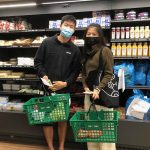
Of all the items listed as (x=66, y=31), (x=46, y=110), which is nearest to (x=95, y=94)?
(x=46, y=110)

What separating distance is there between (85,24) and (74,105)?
Result: 1343 millimetres

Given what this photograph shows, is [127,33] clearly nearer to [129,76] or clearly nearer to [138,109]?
[129,76]

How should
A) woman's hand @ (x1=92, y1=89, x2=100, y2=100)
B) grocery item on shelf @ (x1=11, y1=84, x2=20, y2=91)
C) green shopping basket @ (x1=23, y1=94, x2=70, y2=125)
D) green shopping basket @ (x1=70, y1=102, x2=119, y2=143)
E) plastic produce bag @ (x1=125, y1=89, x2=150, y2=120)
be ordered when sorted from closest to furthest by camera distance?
1. green shopping basket @ (x1=70, y1=102, x2=119, y2=143)
2. woman's hand @ (x1=92, y1=89, x2=100, y2=100)
3. green shopping basket @ (x1=23, y1=94, x2=70, y2=125)
4. plastic produce bag @ (x1=125, y1=89, x2=150, y2=120)
5. grocery item on shelf @ (x1=11, y1=84, x2=20, y2=91)

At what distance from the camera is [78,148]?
373 cm

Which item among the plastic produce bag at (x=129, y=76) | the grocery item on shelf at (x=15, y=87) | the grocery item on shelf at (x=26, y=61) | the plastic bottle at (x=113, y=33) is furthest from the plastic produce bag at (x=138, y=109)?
the grocery item on shelf at (x=15, y=87)

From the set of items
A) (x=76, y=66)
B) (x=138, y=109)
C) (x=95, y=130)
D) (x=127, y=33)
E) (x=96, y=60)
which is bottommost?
(x=138, y=109)

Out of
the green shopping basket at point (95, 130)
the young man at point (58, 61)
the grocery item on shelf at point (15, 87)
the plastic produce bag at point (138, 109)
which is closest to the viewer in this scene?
the green shopping basket at point (95, 130)

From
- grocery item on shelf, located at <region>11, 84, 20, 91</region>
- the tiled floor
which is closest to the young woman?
the tiled floor

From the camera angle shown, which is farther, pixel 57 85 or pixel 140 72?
pixel 140 72

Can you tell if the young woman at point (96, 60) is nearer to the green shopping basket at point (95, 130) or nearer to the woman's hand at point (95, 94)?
the woman's hand at point (95, 94)

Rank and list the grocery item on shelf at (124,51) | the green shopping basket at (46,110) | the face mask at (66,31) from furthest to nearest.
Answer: the grocery item on shelf at (124,51) → the face mask at (66,31) → the green shopping basket at (46,110)

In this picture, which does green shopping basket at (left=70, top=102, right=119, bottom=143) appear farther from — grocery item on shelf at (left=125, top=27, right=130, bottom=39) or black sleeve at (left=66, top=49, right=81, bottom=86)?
grocery item on shelf at (left=125, top=27, right=130, bottom=39)

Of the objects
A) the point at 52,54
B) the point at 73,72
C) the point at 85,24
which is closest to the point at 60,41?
the point at 52,54

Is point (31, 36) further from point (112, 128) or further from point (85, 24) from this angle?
point (112, 128)
